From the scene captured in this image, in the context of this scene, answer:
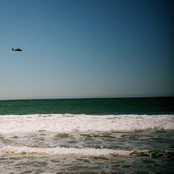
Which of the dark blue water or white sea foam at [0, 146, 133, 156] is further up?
white sea foam at [0, 146, 133, 156]

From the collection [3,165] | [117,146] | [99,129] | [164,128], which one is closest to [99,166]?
[117,146]

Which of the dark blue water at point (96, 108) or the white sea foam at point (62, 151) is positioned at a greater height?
the white sea foam at point (62, 151)

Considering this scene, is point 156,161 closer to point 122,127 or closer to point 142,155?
point 142,155

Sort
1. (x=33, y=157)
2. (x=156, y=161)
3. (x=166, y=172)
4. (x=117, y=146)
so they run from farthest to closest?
1. (x=117, y=146)
2. (x=33, y=157)
3. (x=156, y=161)
4. (x=166, y=172)

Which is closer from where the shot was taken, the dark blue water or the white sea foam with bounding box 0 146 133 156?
the white sea foam with bounding box 0 146 133 156

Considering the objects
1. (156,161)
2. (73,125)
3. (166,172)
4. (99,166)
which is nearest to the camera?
(166,172)

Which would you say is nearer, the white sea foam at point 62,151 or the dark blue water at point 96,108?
the white sea foam at point 62,151

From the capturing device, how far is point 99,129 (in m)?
12.2

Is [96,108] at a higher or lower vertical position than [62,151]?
lower

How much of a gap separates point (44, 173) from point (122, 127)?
8451 mm

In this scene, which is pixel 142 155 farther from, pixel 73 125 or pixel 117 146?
pixel 73 125

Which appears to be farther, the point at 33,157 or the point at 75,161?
the point at 33,157

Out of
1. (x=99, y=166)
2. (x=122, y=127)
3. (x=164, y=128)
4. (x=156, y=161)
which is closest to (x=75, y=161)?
(x=99, y=166)

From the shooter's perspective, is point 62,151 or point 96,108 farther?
point 96,108
